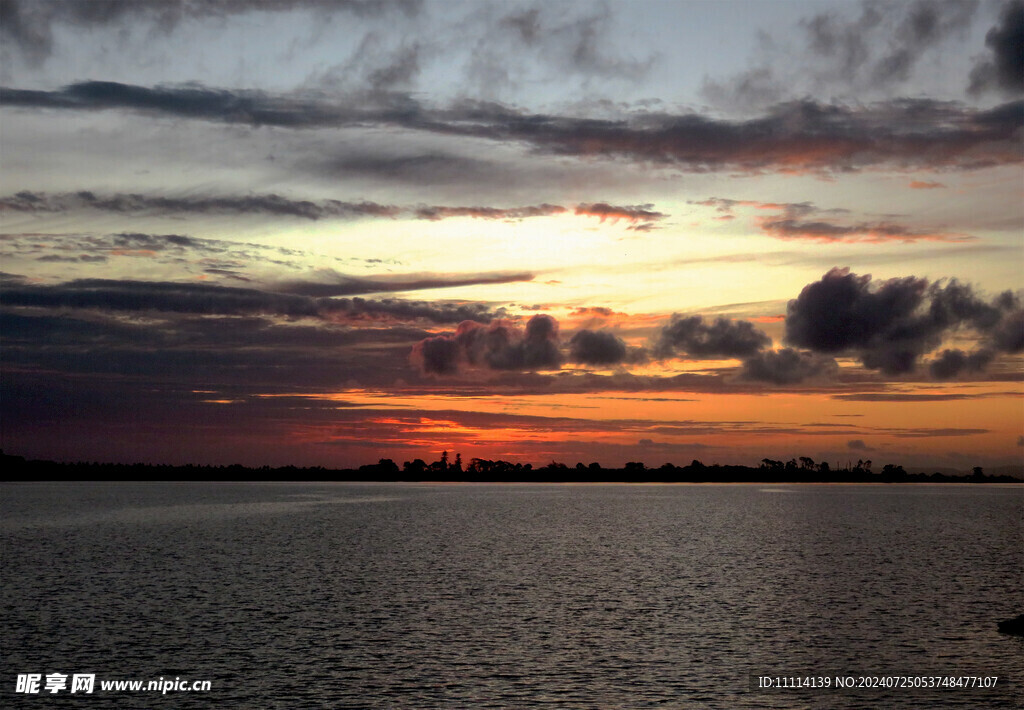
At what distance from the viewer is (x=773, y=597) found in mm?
60000

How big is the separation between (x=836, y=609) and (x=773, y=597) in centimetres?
563

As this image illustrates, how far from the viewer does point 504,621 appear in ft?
161

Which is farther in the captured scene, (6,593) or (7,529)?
(7,529)

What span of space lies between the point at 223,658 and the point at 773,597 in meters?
36.5

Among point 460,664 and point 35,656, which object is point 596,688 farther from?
point 35,656

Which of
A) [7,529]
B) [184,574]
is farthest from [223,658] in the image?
[7,529]

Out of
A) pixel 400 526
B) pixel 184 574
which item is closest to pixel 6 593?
pixel 184 574

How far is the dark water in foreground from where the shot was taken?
3481 centimetres

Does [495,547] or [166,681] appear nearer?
[166,681]

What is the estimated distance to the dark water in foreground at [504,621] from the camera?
34.8 m

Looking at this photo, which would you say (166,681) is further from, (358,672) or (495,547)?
(495,547)

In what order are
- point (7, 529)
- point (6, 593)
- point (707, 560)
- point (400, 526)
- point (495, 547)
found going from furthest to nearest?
point (400, 526), point (7, 529), point (495, 547), point (707, 560), point (6, 593)

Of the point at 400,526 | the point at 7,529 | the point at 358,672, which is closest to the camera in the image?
the point at 358,672

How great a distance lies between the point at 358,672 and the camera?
122 feet
